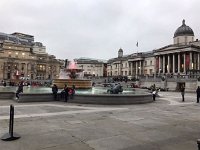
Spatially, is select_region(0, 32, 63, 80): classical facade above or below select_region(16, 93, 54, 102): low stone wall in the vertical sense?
above

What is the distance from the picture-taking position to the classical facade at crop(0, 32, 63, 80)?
4658 inches

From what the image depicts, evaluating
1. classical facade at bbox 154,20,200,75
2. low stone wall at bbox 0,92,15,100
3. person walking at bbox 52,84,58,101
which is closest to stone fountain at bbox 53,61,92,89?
low stone wall at bbox 0,92,15,100

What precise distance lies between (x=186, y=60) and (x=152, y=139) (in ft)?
303

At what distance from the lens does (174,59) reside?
350ft

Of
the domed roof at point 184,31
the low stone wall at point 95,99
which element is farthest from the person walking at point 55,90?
the domed roof at point 184,31

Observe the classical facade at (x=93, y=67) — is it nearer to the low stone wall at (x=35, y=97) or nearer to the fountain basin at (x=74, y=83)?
the fountain basin at (x=74, y=83)

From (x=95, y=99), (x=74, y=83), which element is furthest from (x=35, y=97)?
(x=74, y=83)

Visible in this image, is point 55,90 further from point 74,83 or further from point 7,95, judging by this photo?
point 74,83

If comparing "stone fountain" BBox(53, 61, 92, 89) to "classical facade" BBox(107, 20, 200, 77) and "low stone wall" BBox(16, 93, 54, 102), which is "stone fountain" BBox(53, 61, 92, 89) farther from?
"classical facade" BBox(107, 20, 200, 77)

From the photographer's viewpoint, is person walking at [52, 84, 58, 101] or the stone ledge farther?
person walking at [52, 84, 58, 101]

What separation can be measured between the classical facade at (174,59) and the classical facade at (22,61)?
44.4m

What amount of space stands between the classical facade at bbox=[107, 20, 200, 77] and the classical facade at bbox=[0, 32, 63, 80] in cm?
4443

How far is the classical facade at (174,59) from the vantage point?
99.0 meters

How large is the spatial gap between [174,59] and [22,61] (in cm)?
7305
